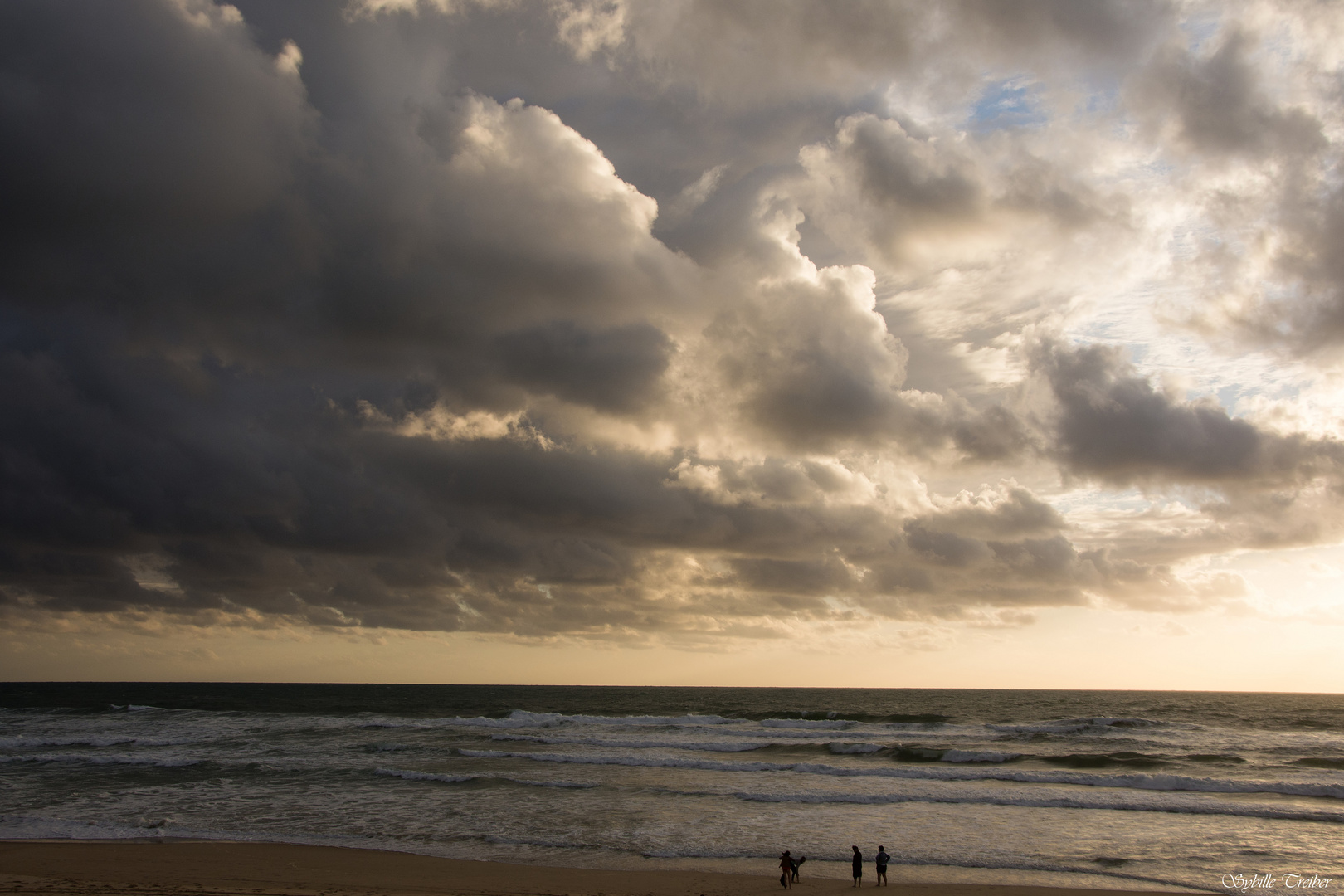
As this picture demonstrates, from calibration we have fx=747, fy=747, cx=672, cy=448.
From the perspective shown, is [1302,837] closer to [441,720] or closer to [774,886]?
[774,886]

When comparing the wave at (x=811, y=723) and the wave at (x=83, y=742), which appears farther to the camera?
the wave at (x=811, y=723)

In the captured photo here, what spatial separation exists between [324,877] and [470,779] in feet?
48.7

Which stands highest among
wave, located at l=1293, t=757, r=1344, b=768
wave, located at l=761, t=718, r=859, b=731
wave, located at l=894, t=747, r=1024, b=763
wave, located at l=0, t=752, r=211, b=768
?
wave, located at l=1293, t=757, r=1344, b=768

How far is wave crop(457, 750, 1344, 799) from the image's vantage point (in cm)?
3241

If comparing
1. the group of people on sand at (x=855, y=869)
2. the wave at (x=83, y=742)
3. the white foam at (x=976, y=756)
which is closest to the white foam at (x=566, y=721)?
the wave at (x=83, y=742)

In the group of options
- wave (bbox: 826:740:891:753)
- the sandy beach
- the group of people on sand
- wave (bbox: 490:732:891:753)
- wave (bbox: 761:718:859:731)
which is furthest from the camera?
wave (bbox: 761:718:859:731)

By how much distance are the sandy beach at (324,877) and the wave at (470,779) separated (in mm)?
11347

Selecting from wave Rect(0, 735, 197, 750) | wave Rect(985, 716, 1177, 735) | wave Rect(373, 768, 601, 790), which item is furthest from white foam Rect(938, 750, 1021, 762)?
wave Rect(0, 735, 197, 750)

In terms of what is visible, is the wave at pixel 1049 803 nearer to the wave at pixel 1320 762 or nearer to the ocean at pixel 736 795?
the ocean at pixel 736 795

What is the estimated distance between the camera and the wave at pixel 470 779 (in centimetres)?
3362

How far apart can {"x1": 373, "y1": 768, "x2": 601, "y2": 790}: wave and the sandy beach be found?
1135 centimetres

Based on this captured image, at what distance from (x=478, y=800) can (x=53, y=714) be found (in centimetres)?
6281

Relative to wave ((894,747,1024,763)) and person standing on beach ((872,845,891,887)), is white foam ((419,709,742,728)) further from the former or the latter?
person standing on beach ((872,845,891,887))

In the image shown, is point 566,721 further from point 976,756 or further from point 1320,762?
point 1320,762
